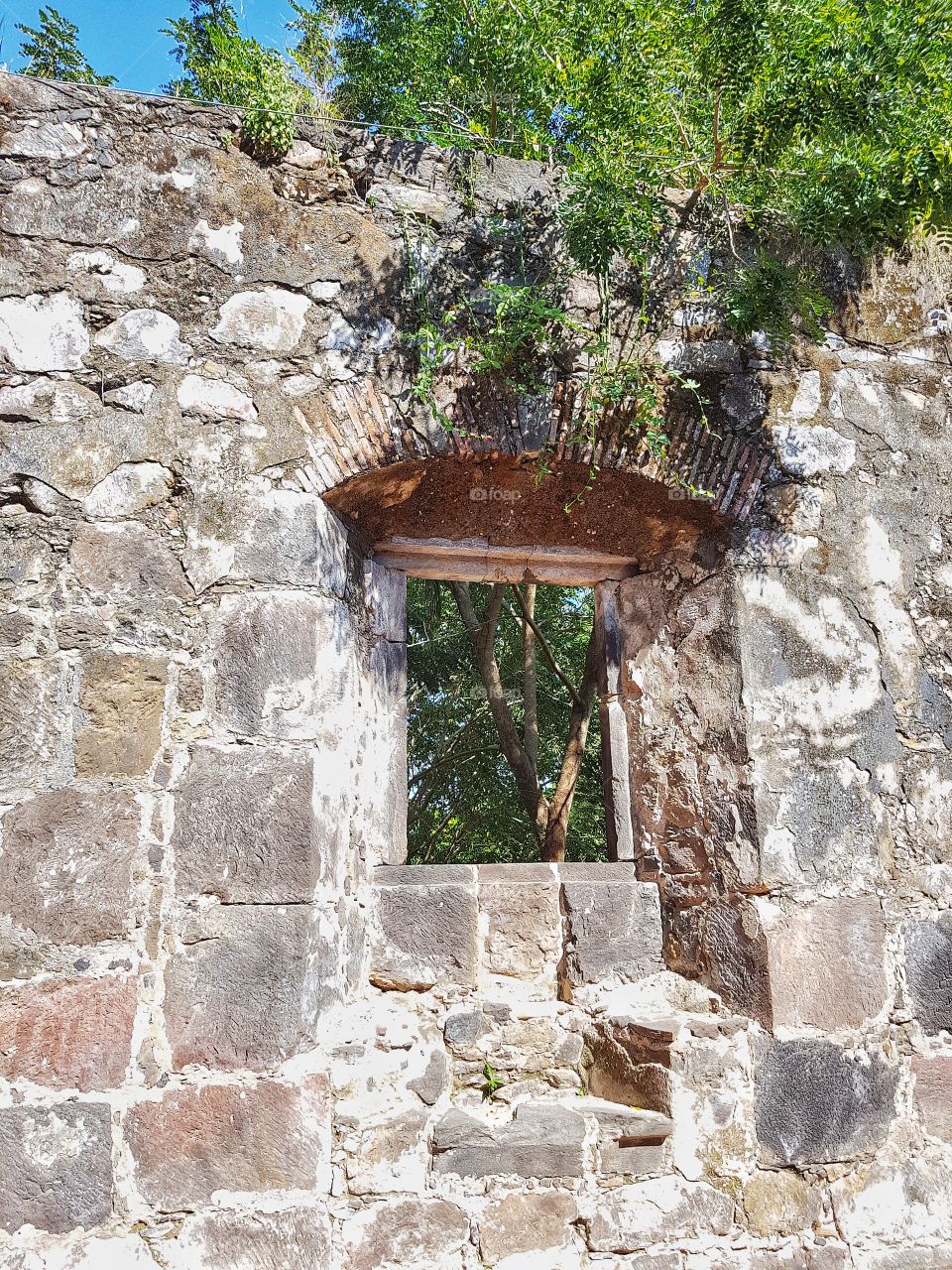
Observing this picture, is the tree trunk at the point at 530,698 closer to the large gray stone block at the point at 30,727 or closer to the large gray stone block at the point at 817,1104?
the large gray stone block at the point at 817,1104

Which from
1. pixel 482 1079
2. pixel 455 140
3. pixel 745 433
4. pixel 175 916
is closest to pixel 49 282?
pixel 455 140

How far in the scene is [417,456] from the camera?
2.73 metres

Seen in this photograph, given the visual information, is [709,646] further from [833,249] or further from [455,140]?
[455,140]

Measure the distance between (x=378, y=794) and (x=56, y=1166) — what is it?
1248mm

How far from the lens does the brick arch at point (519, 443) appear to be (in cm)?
268

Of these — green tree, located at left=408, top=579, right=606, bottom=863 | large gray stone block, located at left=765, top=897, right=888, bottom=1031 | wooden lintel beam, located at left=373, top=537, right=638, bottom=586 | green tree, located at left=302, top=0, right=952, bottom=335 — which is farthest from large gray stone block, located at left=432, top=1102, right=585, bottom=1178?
green tree, located at left=408, top=579, right=606, bottom=863

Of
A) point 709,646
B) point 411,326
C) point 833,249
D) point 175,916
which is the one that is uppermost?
point 833,249

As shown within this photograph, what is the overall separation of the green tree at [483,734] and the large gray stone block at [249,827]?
5.27 meters

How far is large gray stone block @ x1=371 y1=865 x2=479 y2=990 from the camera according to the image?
9.11 ft

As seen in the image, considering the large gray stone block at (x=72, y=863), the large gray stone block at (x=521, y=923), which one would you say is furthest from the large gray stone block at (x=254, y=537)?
the large gray stone block at (x=521, y=923)

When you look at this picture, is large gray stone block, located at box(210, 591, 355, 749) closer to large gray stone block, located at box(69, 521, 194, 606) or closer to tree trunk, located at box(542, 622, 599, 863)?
large gray stone block, located at box(69, 521, 194, 606)

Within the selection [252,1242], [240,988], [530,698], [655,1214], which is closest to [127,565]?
[240,988]

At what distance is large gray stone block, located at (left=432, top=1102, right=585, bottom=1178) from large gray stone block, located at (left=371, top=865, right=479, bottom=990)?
1.27 feet

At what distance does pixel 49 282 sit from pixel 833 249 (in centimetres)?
242
